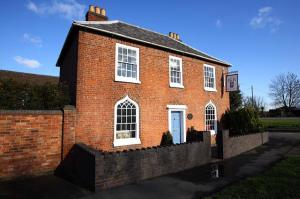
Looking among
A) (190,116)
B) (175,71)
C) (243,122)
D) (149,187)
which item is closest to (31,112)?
(149,187)

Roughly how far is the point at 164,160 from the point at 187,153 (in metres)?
1.48

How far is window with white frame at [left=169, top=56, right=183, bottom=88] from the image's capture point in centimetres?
1452

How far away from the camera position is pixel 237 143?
43.2 feet

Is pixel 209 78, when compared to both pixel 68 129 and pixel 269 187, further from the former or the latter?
pixel 68 129

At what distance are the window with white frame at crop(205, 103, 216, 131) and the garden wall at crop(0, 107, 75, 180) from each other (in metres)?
10.4

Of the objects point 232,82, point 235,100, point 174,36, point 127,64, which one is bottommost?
point 235,100

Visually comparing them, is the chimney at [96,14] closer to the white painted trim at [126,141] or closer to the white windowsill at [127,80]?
the white windowsill at [127,80]

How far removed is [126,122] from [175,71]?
208 inches

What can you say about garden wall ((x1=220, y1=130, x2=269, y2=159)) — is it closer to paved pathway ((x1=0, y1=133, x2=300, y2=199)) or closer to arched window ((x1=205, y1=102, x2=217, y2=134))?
paved pathway ((x1=0, y1=133, x2=300, y2=199))

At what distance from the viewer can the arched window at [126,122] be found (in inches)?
447

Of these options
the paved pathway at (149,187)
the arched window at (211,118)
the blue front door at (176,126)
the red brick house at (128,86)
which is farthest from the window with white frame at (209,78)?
the paved pathway at (149,187)

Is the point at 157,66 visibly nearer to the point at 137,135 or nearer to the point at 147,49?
the point at 147,49

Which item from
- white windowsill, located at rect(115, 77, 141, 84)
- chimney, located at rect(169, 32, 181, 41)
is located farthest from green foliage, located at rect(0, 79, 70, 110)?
chimney, located at rect(169, 32, 181, 41)

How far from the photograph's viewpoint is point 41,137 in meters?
8.69
